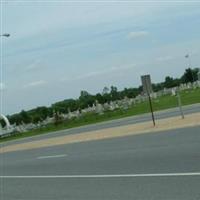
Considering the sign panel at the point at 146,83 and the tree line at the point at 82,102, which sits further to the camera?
the tree line at the point at 82,102

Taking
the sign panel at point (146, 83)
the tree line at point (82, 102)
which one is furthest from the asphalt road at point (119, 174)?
the tree line at point (82, 102)

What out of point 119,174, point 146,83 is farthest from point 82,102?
point 119,174

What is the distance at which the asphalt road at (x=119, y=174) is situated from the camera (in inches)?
454

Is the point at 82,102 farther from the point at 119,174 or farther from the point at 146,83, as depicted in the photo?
the point at 119,174

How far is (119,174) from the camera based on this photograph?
46.4 ft

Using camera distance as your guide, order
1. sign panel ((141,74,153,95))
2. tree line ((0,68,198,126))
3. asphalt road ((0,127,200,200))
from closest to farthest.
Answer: asphalt road ((0,127,200,200)) → sign panel ((141,74,153,95)) → tree line ((0,68,198,126))

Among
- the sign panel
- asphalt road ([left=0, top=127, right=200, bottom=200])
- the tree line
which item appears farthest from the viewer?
the tree line

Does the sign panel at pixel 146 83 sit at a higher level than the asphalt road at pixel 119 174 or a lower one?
higher

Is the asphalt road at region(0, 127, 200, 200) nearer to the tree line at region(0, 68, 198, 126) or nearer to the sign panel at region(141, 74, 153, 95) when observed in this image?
the sign panel at region(141, 74, 153, 95)

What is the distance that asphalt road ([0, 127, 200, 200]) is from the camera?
11.5 metres

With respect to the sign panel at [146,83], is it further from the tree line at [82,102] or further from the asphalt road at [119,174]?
the tree line at [82,102]

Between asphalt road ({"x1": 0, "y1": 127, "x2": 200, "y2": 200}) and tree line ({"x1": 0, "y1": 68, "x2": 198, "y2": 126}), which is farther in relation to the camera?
tree line ({"x1": 0, "y1": 68, "x2": 198, "y2": 126})

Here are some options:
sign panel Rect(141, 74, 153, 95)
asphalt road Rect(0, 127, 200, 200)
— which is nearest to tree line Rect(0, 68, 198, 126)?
sign panel Rect(141, 74, 153, 95)

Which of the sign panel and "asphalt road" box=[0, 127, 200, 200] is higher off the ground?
the sign panel
